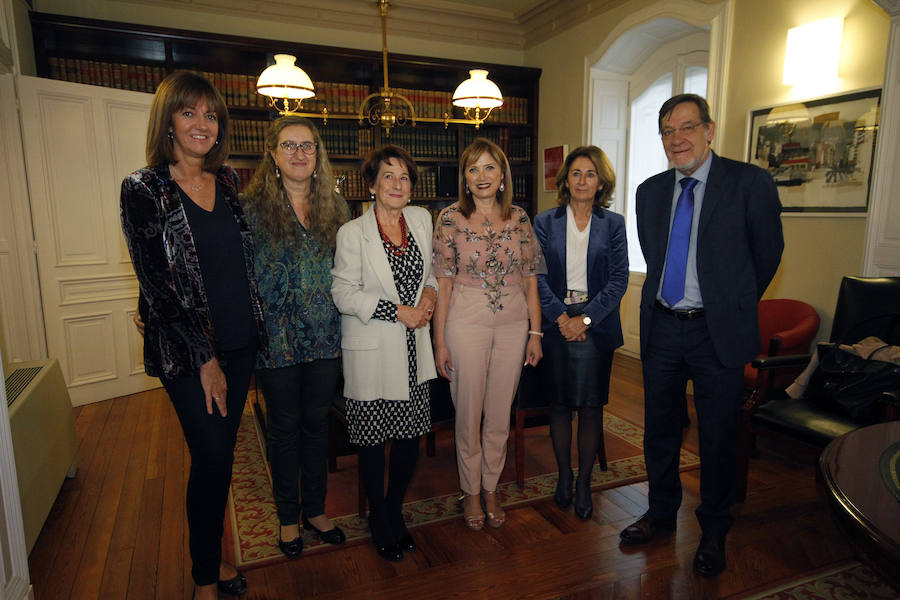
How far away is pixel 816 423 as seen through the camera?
7.56 ft

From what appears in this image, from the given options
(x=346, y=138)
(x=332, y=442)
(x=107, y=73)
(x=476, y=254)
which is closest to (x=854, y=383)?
(x=476, y=254)

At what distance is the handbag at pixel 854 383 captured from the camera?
2.22m

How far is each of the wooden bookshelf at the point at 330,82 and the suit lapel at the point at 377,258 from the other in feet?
6.50

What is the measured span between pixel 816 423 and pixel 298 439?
214cm

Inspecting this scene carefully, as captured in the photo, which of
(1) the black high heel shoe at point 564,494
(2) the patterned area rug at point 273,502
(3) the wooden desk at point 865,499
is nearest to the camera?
(3) the wooden desk at point 865,499

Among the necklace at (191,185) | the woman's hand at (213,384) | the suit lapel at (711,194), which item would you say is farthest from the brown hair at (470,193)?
the woman's hand at (213,384)

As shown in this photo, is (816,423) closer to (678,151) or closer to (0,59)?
(678,151)

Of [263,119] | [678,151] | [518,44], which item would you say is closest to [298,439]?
[678,151]

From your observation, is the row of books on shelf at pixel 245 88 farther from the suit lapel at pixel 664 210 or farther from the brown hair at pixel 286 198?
the suit lapel at pixel 664 210

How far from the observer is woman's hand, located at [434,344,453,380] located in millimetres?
2150

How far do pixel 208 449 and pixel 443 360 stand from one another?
35.3 inches

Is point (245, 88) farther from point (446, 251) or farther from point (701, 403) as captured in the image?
point (701, 403)

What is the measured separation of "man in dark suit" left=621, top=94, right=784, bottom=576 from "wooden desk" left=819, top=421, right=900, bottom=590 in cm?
Result: 65

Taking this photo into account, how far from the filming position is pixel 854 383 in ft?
7.54
